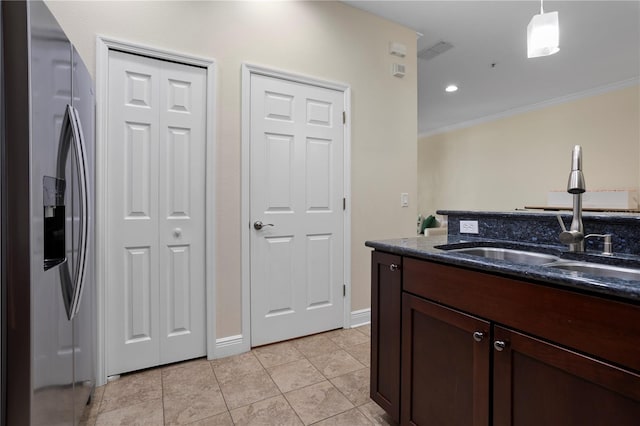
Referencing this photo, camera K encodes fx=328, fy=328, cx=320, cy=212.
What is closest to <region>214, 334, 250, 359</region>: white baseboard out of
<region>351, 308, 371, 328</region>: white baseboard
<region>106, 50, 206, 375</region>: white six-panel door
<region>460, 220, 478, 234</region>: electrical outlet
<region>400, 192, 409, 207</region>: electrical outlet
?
<region>106, 50, 206, 375</region>: white six-panel door

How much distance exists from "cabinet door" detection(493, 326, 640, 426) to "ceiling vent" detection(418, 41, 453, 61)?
3332 mm

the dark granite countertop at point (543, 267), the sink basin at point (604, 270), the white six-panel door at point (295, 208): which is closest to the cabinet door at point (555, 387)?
the dark granite countertop at point (543, 267)

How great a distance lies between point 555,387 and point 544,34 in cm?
170

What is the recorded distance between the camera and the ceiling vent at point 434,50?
3.49m

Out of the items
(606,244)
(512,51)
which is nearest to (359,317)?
(606,244)

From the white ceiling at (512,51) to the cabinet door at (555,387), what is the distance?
284cm

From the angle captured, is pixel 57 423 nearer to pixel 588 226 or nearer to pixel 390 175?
pixel 588 226

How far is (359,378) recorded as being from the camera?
2037 mm

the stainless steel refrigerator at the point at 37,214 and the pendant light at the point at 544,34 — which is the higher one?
the pendant light at the point at 544,34

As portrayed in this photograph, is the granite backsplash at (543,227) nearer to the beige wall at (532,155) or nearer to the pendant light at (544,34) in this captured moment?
the pendant light at (544,34)

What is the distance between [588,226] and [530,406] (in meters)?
0.81

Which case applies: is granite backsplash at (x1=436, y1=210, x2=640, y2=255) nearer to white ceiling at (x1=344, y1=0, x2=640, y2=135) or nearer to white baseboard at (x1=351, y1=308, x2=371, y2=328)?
white baseboard at (x1=351, y1=308, x2=371, y2=328)

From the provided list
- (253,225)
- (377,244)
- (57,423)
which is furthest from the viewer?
(253,225)

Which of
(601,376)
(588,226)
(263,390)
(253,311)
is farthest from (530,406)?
(253,311)
